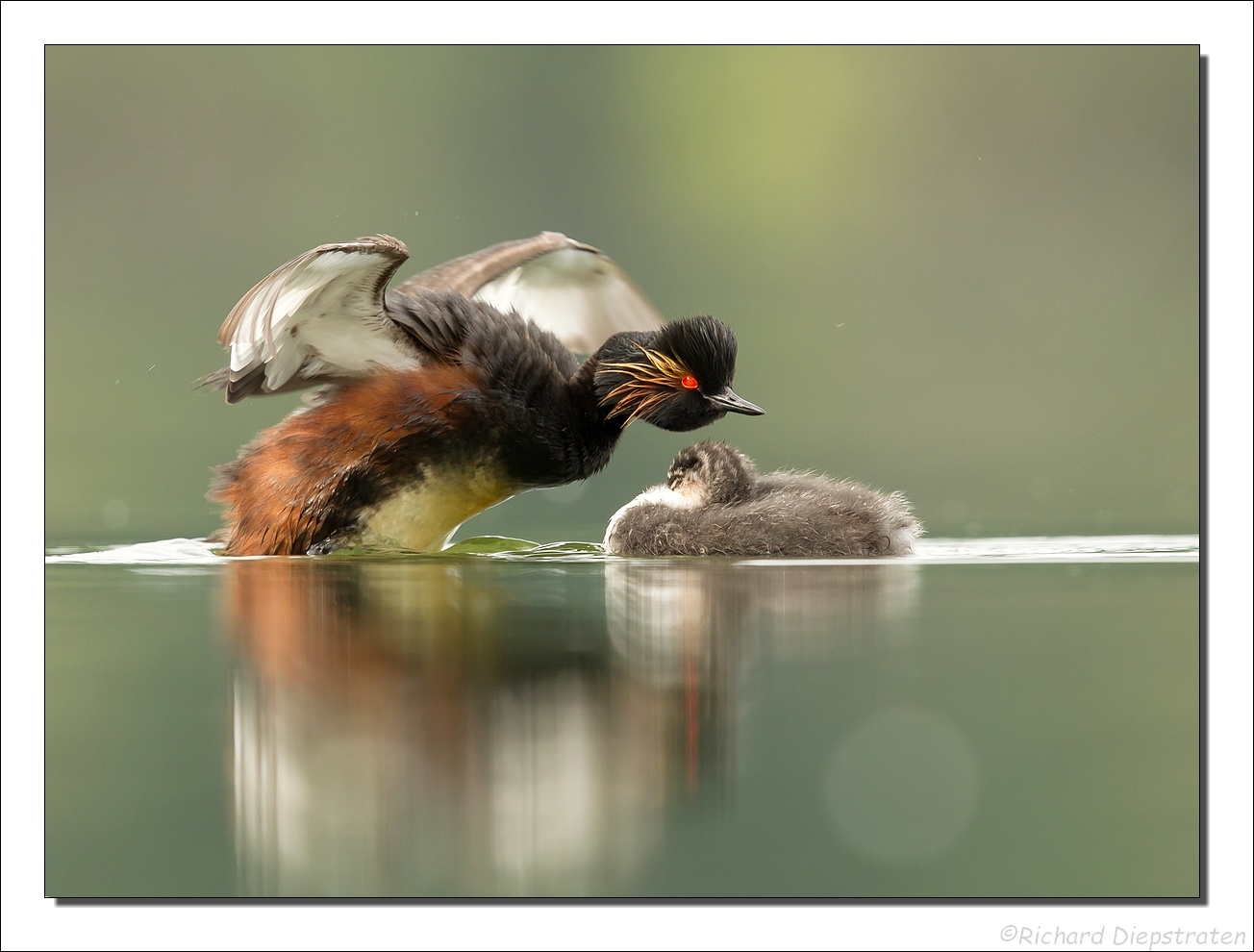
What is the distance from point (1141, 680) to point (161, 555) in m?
4.21

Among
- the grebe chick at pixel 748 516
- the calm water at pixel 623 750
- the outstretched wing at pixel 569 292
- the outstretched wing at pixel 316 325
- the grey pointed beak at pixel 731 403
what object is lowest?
the calm water at pixel 623 750

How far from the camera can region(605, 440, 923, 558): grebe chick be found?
237 inches

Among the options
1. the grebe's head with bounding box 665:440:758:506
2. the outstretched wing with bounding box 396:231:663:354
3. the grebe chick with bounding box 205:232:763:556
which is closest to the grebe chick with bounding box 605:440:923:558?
the grebe's head with bounding box 665:440:758:506

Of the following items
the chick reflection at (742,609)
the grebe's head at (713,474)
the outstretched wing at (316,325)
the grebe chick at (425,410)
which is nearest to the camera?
the chick reflection at (742,609)

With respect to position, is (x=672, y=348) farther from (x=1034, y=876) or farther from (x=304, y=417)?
(x=1034, y=876)

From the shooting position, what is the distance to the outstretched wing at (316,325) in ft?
16.5

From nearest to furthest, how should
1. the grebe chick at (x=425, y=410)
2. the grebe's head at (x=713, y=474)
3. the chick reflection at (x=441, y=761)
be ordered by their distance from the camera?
the chick reflection at (x=441, y=761) < the grebe chick at (x=425, y=410) < the grebe's head at (x=713, y=474)

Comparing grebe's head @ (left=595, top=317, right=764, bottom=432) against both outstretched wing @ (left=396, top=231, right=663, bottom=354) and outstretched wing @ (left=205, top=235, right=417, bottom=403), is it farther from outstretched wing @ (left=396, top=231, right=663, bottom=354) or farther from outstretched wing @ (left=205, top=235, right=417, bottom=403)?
outstretched wing @ (left=396, top=231, right=663, bottom=354)

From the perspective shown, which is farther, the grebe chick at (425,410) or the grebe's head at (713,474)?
the grebe's head at (713,474)

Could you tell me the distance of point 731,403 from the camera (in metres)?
6.07

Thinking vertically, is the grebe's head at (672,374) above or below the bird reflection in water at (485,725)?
above

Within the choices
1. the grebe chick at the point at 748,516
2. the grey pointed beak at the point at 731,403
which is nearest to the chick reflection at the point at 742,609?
the grebe chick at the point at 748,516

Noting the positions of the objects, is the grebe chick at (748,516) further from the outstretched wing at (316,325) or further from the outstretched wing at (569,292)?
the outstretched wing at (316,325)

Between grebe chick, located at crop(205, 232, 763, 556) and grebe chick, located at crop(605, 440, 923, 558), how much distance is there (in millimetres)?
329
